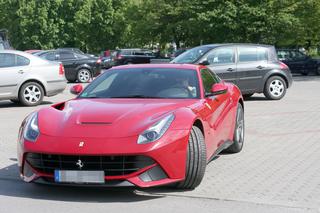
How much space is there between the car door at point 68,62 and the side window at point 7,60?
10134mm

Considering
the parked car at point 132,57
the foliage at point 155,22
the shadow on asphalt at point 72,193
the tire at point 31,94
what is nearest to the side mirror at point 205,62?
the tire at point 31,94

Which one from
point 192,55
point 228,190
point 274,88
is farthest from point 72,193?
point 274,88

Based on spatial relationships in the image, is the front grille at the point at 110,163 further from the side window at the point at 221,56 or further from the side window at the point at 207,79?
the side window at the point at 221,56

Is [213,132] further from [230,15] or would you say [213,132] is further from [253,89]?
[230,15]

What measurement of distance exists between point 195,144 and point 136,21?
4641 centimetres

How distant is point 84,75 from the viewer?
25.5 m

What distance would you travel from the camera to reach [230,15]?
107ft

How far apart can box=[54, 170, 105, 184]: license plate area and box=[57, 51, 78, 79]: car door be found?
19.8m

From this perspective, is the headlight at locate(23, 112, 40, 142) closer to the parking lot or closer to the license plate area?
the license plate area

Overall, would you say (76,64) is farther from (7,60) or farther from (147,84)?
(147,84)

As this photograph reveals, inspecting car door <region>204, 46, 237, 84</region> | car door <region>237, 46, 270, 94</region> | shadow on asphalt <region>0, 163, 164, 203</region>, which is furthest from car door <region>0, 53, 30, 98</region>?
shadow on asphalt <region>0, 163, 164, 203</region>

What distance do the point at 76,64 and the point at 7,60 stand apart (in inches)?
415

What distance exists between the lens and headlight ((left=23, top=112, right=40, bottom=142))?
595 centimetres

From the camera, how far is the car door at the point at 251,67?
16.1 metres
